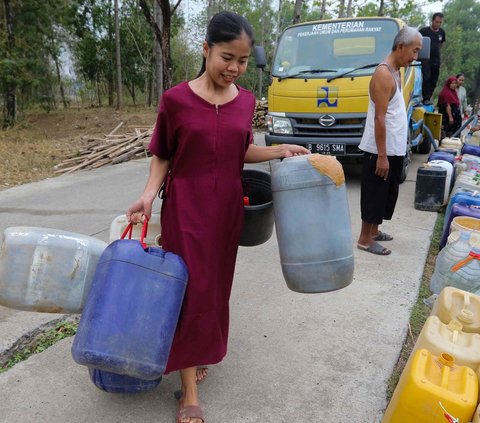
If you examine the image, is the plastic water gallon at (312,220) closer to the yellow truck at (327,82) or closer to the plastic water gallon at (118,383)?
the plastic water gallon at (118,383)

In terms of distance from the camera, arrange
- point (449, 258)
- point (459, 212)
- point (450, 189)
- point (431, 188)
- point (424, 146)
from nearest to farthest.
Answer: point (449, 258) → point (459, 212) → point (431, 188) → point (450, 189) → point (424, 146)

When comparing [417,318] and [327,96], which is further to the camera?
[327,96]

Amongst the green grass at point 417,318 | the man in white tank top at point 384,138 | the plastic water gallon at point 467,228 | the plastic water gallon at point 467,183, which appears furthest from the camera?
the plastic water gallon at point 467,183

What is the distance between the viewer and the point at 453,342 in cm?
194

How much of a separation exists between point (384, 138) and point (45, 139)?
32.1ft

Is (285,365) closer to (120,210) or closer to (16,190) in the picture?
(120,210)

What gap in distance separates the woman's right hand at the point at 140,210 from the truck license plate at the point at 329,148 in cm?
405

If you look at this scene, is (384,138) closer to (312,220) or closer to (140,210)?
(312,220)

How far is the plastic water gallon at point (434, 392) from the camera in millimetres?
1567

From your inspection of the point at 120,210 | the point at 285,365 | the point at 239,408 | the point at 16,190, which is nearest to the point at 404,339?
the point at 285,365

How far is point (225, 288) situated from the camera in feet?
6.41

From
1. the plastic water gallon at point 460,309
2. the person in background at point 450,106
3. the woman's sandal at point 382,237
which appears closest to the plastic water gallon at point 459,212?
the woman's sandal at point 382,237

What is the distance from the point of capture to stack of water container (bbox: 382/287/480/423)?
61.9 inches

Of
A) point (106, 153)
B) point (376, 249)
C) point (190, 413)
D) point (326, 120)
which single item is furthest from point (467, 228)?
point (106, 153)
